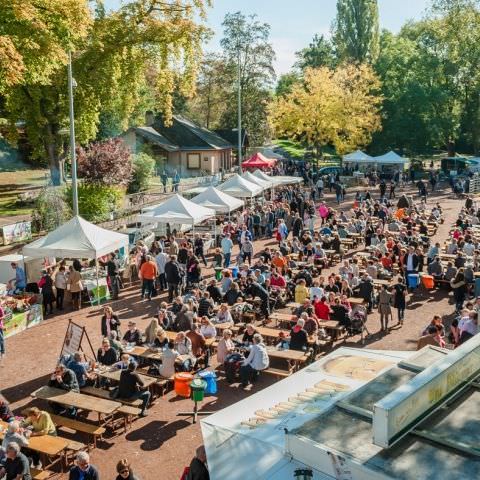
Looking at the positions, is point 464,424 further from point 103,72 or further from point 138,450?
point 103,72

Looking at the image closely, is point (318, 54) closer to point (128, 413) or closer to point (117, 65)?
point (117, 65)

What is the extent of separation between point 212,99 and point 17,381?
60.8 m

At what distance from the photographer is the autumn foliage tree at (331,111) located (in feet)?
165

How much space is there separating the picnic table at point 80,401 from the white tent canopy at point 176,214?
10.7 meters

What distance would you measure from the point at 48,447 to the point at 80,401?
1.44 meters

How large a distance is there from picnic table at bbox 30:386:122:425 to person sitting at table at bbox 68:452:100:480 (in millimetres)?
2006

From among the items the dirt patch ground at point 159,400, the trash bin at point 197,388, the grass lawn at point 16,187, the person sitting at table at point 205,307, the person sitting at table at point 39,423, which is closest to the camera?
the person sitting at table at point 39,423

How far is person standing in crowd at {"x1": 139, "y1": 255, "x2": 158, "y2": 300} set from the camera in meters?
18.0

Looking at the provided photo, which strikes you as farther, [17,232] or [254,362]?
[17,232]

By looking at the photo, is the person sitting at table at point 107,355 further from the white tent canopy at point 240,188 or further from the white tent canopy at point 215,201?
the white tent canopy at point 240,188

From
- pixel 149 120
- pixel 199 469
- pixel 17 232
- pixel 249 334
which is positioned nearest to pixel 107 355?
pixel 249 334

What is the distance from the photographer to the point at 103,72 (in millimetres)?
30781

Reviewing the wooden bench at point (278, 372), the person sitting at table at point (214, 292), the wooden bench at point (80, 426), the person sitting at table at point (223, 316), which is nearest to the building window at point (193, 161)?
the person sitting at table at point (214, 292)

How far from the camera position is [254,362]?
40.5 ft
